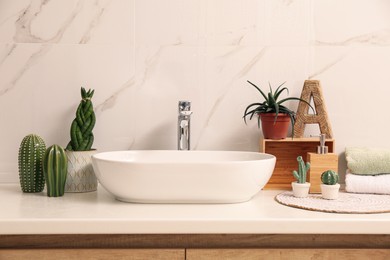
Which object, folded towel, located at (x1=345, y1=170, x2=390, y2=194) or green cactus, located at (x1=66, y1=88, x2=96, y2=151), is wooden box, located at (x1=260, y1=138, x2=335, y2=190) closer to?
folded towel, located at (x1=345, y1=170, x2=390, y2=194)

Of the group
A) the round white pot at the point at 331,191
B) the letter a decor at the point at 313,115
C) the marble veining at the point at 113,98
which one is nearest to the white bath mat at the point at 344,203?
the round white pot at the point at 331,191

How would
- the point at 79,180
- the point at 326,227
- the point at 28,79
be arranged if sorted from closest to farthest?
1. the point at 326,227
2. the point at 79,180
3. the point at 28,79

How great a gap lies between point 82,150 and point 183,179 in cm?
41

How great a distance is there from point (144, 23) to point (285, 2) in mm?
489

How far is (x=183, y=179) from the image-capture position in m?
1.23

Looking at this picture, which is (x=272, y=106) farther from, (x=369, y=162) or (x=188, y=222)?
(x=188, y=222)

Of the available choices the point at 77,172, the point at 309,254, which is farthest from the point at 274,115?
the point at 77,172

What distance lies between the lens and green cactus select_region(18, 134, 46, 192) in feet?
4.71

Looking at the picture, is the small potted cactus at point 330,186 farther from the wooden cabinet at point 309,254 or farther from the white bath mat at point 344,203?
the wooden cabinet at point 309,254

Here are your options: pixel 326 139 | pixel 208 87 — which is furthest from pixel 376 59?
pixel 208 87

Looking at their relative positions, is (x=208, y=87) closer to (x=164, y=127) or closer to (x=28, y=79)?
(x=164, y=127)

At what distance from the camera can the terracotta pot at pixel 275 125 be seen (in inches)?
60.0

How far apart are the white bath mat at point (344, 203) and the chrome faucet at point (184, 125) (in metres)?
0.35

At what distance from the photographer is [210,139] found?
1.66 m
